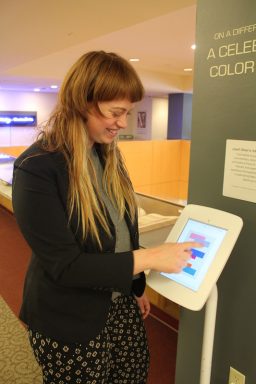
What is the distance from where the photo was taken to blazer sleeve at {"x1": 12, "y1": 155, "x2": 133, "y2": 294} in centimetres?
88

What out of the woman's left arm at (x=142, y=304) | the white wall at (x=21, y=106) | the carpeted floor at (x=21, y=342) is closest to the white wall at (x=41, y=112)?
the white wall at (x=21, y=106)

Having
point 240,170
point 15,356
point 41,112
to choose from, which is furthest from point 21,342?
point 41,112

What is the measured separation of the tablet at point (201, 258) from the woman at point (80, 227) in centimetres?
6

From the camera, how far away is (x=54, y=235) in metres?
0.88

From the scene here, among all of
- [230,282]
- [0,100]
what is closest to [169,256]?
[230,282]

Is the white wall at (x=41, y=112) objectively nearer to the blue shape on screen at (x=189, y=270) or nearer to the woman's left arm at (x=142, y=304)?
the woman's left arm at (x=142, y=304)

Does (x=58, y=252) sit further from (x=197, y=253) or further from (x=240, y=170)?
(x=240, y=170)

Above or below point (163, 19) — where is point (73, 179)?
below

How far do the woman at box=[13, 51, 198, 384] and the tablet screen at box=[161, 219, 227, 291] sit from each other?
0.19 ft

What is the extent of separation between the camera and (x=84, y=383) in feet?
3.49

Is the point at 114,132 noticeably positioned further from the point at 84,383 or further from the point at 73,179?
the point at 84,383

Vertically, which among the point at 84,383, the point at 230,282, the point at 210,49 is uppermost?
the point at 210,49

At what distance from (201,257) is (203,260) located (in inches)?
0.4

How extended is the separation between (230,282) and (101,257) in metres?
0.56
